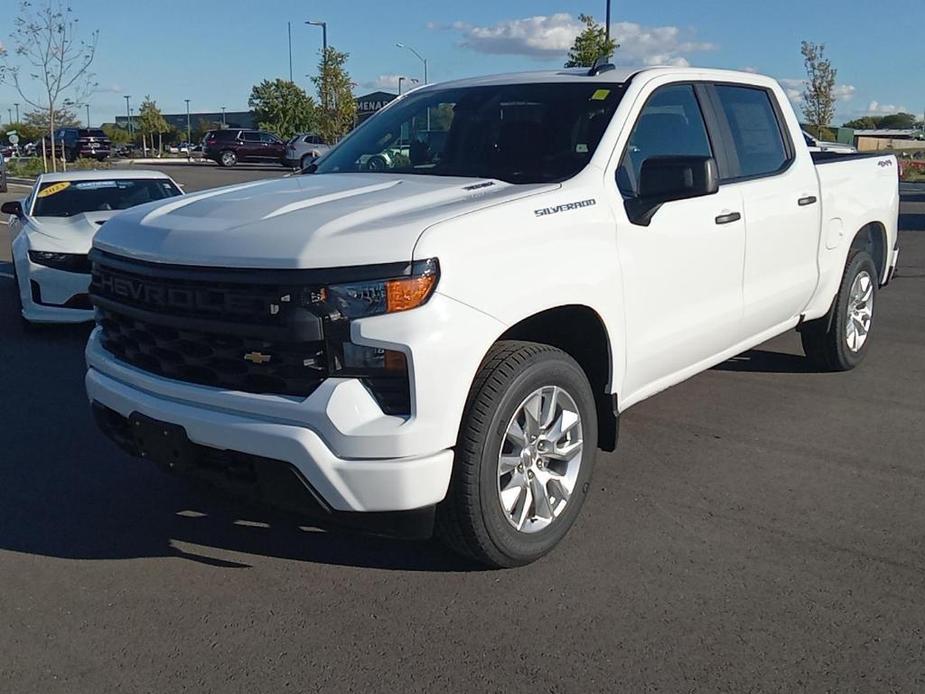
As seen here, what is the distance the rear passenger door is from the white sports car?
5395 mm

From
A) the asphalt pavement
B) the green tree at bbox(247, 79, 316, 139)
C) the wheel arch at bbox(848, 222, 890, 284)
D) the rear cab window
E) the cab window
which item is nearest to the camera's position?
the asphalt pavement

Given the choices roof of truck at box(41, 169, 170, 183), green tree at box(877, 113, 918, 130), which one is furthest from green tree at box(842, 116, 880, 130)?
roof of truck at box(41, 169, 170, 183)

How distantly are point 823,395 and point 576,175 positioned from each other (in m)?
3.02

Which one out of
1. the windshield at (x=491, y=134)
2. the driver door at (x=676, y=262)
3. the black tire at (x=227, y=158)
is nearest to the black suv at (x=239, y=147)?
the black tire at (x=227, y=158)

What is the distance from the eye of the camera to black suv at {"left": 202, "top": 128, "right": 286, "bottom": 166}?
44750mm

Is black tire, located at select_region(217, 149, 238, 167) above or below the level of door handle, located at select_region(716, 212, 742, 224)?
above

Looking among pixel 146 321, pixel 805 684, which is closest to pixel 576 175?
pixel 146 321

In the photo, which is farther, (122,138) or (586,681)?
(122,138)

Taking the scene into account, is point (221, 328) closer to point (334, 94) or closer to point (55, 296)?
point (55, 296)

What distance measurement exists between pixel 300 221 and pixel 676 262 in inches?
72.6

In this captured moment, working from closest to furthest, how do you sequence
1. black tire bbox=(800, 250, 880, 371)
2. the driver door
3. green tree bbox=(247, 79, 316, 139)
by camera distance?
1. the driver door
2. black tire bbox=(800, 250, 880, 371)
3. green tree bbox=(247, 79, 316, 139)

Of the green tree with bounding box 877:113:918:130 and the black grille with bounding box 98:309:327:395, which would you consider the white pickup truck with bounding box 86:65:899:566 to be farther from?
the green tree with bounding box 877:113:918:130

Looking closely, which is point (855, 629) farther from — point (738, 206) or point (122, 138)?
point (122, 138)

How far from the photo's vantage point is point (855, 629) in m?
3.39
